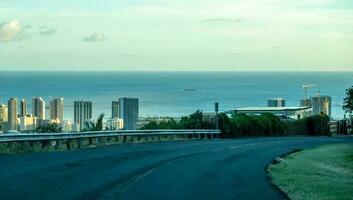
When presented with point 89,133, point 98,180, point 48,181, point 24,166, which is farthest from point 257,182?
point 89,133

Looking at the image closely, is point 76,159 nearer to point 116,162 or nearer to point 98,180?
point 116,162

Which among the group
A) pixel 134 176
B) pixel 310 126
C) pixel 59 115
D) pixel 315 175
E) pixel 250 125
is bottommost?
pixel 315 175

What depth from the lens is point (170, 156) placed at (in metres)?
24.5

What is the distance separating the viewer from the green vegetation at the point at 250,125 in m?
47.4

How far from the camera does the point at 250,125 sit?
50625 millimetres

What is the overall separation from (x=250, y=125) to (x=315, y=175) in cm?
3192

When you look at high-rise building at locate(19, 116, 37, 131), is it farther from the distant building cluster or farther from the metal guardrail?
the metal guardrail

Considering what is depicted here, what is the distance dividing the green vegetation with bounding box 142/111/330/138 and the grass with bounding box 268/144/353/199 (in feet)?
62.0

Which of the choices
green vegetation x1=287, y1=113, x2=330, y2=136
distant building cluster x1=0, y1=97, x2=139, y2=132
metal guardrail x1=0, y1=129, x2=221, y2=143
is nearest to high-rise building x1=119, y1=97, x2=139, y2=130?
distant building cluster x1=0, y1=97, x2=139, y2=132

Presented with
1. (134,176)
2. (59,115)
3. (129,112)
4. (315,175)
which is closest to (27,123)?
(129,112)

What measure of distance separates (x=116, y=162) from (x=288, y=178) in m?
5.77

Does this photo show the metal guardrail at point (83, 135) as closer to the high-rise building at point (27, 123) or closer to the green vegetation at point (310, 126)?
the high-rise building at point (27, 123)

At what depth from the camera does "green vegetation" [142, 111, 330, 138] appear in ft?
156

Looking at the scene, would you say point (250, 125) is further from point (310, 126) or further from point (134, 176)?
point (134, 176)
